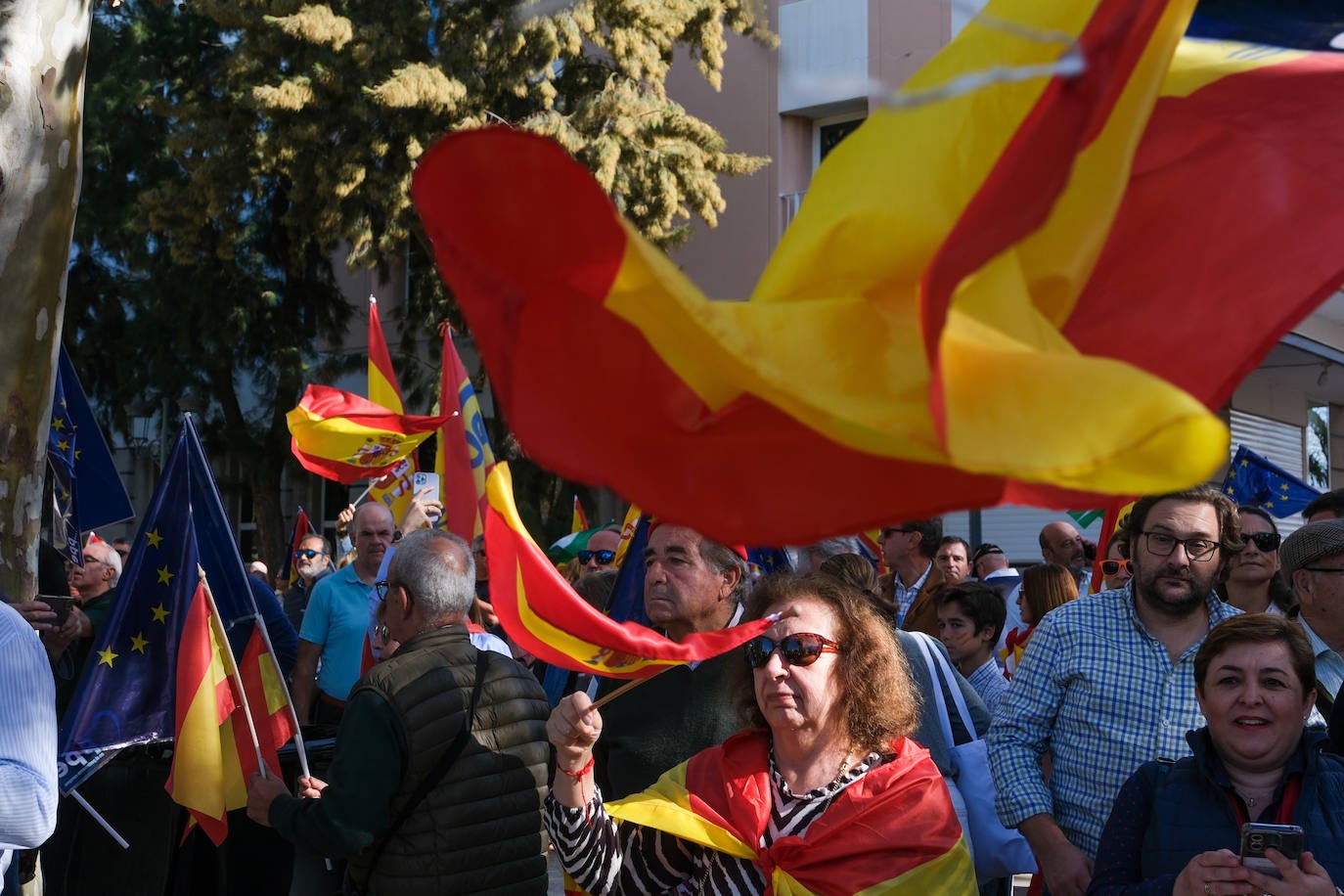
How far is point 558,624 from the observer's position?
3.21 m

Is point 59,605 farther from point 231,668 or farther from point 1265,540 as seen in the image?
point 1265,540

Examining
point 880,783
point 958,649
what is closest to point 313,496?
point 958,649

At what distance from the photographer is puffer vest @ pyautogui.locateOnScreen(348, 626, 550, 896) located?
395cm

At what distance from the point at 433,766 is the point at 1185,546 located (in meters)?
2.16

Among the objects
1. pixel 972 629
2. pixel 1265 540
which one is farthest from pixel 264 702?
pixel 1265 540

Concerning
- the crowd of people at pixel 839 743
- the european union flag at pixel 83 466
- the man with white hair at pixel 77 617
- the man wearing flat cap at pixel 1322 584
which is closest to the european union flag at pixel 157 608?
the man with white hair at pixel 77 617

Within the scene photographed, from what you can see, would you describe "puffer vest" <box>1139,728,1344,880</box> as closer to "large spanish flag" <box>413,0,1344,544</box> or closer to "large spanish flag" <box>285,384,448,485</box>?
"large spanish flag" <box>413,0,1344,544</box>

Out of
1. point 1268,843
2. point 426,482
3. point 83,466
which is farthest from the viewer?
point 426,482

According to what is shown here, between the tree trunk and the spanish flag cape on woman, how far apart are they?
9.73 ft

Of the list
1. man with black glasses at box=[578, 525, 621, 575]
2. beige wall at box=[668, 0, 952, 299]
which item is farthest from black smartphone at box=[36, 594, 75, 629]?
beige wall at box=[668, 0, 952, 299]

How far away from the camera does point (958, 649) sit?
571 centimetres

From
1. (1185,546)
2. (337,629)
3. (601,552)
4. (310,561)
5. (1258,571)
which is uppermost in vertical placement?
(1185,546)

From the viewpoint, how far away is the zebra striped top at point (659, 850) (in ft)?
10.5

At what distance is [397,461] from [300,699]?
221 centimetres
